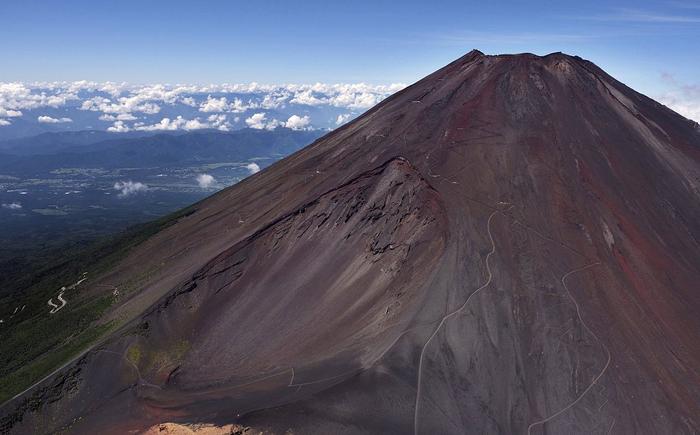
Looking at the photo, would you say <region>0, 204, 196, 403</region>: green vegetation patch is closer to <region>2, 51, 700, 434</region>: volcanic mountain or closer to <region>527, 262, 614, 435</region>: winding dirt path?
<region>2, 51, 700, 434</region>: volcanic mountain

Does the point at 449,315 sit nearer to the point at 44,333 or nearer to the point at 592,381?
the point at 592,381

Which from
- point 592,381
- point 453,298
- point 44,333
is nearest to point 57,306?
point 44,333

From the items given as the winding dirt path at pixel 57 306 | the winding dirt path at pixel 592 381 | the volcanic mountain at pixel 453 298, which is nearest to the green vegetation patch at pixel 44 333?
the winding dirt path at pixel 57 306

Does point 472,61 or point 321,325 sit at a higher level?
point 472,61

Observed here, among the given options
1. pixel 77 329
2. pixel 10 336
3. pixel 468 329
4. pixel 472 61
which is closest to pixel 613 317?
pixel 468 329

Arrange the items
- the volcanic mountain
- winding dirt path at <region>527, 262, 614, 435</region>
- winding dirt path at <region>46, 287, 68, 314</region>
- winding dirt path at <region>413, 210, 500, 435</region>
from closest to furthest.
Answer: winding dirt path at <region>527, 262, 614, 435</region> → winding dirt path at <region>413, 210, 500, 435</region> → the volcanic mountain → winding dirt path at <region>46, 287, 68, 314</region>

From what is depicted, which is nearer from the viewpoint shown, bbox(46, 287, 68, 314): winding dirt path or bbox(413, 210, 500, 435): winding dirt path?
bbox(413, 210, 500, 435): winding dirt path

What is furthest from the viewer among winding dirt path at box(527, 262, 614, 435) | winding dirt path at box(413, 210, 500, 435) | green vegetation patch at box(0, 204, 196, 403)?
green vegetation patch at box(0, 204, 196, 403)

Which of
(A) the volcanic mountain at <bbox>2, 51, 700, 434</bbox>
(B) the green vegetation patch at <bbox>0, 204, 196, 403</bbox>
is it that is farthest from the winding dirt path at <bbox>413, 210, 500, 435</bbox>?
(B) the green vegetation patch at <bbox>0, 204, 196, 403</bbox>

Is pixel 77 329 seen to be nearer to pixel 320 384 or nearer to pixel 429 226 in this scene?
A: pixel 320 384
